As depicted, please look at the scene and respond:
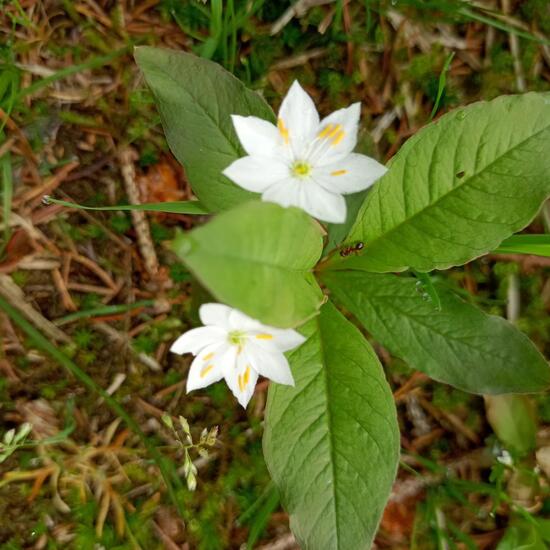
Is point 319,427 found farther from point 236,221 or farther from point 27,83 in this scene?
point 27,83

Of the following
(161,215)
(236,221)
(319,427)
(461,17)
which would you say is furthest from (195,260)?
(461,17)

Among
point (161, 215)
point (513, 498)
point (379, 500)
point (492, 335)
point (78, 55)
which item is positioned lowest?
point (513, 498)

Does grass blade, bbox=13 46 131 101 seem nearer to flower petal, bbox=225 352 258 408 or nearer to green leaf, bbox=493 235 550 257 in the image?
flower petal, bbox=225 352 258 408

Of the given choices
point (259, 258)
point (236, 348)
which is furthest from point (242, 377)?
point (259, 258)

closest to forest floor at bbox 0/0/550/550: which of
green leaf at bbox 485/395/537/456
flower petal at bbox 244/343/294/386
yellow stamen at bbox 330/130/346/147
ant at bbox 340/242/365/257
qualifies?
green leaf at bbox 485/395/537/456

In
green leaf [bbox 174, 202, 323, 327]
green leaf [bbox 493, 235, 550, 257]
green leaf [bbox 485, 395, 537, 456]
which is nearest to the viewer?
green leaf [bbox 174, 202, 323, 327]

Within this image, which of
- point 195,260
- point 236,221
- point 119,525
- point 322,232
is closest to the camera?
point 195,260
